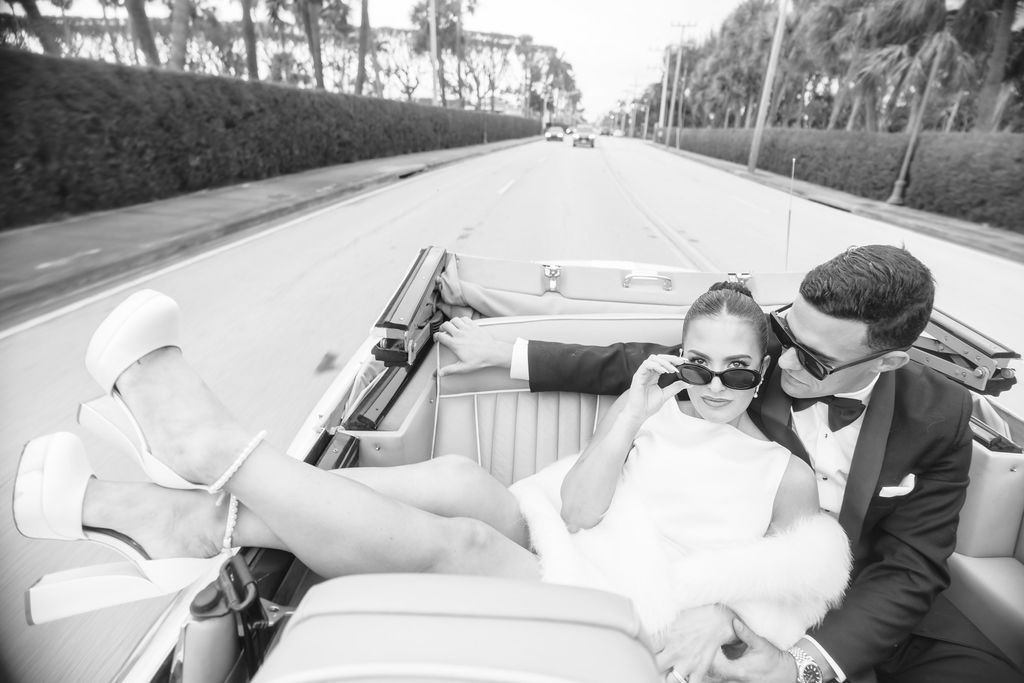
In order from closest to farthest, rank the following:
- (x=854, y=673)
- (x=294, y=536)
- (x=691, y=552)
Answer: (x=294, y=536) → (x=854, y=673) → (x=691, y=552)

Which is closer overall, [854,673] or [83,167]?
[854,673]

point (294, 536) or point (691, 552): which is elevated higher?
point (294, 536)

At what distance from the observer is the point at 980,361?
1.85 m

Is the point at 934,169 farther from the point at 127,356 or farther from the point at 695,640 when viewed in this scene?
the point at 127,356

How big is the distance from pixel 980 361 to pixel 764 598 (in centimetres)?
109

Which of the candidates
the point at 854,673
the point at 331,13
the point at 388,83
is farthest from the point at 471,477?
the point at 388,83

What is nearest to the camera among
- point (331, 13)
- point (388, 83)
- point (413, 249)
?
point (413, 249)

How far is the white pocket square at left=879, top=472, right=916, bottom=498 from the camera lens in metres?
1.58

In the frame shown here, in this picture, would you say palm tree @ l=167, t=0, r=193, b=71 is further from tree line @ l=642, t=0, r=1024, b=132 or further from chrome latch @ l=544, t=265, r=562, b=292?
tree line @ l=642, t=0, r=1024, b=132

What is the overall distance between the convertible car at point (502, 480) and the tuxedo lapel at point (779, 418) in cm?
51

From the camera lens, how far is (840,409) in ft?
5.43

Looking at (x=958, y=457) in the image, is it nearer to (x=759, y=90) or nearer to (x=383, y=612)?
(x=383, y=612)

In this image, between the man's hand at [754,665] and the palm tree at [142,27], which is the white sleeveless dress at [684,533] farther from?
the palm tree at [142,27]

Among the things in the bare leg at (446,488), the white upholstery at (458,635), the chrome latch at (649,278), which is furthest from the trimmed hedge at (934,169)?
the white upholstery at (458,635)
